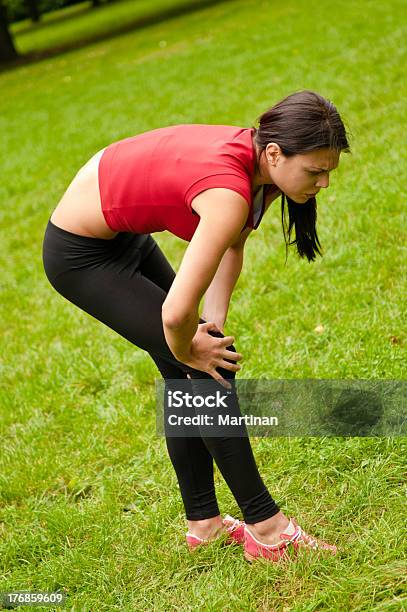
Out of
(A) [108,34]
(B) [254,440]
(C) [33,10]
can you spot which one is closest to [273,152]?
(B) [254,440]

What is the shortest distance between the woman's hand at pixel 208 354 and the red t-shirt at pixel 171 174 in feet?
1.00

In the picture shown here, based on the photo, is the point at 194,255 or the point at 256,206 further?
the point at 256,206

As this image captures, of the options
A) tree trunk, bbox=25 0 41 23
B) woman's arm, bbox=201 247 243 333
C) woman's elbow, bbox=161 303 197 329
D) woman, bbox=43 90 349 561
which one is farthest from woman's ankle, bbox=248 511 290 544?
tree trunk, bbox=25 0 41 23

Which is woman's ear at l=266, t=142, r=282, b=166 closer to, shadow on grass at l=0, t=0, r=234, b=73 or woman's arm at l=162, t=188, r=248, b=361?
woman's arm at l=162, t=188, r=248, b=361

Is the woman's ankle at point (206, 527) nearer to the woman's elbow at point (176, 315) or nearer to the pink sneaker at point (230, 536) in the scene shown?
the pink sneaker at point (230, 536)

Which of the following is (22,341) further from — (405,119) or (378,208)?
(405,119)

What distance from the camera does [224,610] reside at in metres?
2.37

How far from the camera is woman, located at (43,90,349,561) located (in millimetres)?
2027

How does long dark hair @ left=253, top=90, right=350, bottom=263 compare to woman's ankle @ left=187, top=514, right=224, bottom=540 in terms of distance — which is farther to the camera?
woman's ankle @ left=187, top=514, right=224, bottom=540

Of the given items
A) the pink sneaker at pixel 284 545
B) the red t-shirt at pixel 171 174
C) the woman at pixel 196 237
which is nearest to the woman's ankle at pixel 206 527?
the woman at pixel 196 237

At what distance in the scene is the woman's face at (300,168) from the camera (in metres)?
2.16

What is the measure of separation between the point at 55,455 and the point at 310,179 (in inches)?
78.5

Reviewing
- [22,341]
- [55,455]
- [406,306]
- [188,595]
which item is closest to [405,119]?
[406,306]

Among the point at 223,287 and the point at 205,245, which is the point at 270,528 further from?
the point at 205,245
